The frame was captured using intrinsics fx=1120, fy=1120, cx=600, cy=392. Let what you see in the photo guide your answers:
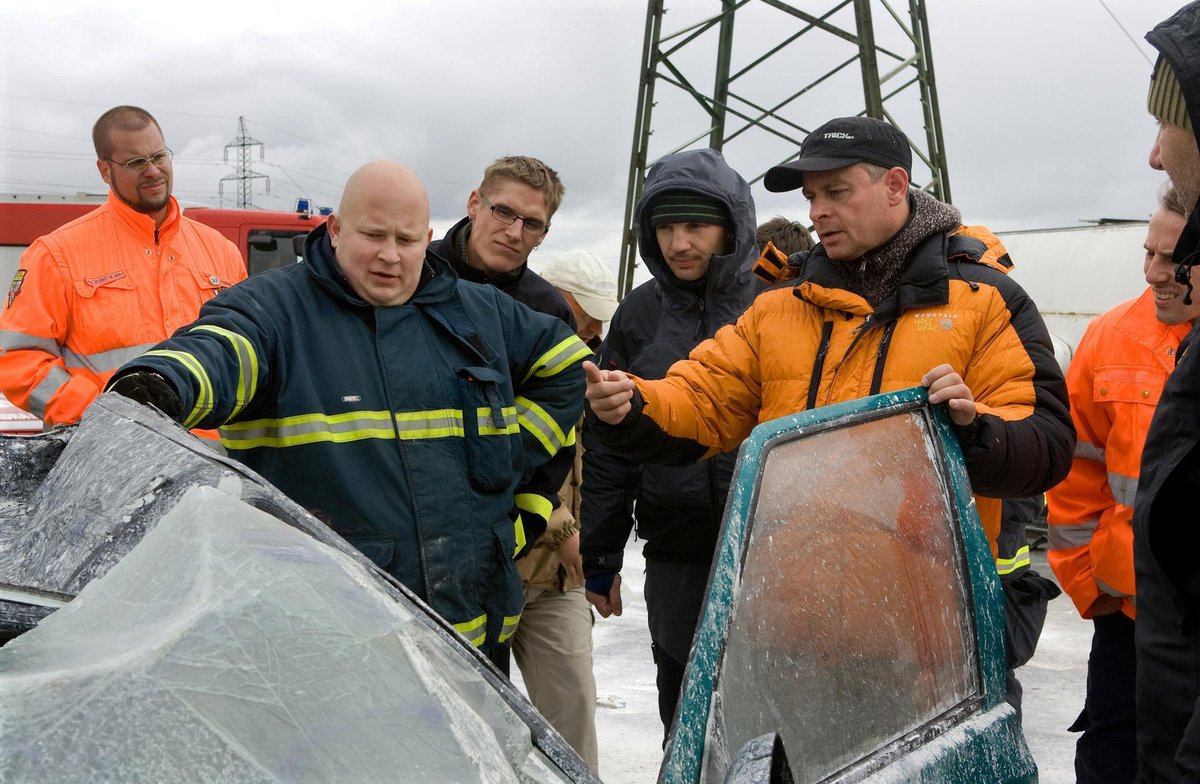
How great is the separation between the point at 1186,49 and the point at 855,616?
2.92 ft

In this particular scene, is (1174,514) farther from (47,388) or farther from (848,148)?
(47,388)

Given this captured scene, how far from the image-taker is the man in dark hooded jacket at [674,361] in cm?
310

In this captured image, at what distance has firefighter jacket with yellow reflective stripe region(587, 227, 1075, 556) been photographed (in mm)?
2373

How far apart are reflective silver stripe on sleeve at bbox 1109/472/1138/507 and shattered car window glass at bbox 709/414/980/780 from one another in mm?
→ 1115

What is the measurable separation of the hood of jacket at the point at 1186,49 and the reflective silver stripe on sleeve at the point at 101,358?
302 centimetres

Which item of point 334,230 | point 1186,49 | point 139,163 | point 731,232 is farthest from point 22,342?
point 1186,49

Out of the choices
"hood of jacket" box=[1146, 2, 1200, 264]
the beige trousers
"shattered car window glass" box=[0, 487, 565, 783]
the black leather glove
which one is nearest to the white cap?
the beige trousers

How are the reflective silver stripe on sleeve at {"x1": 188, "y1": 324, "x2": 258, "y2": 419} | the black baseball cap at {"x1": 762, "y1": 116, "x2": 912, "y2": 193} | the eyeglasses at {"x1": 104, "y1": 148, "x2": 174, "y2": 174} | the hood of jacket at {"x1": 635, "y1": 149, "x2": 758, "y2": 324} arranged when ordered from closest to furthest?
the reflective silver stripe on sleeve at {"x1": 188, "y1": 324, "x2": 258, "y2": 419} → the black baseball cap at {"x1": 762, "y1": 116, "x2": 912, "y2": 193} → the hood of jacket at {"x1": 635, "y1": 149, "x2": 758, "y2": 324} → the eyeglasses at {"x1": 104, "y1": 148, "x2": 174, "y2": 174}

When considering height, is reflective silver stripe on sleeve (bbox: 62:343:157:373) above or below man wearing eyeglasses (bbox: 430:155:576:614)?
below

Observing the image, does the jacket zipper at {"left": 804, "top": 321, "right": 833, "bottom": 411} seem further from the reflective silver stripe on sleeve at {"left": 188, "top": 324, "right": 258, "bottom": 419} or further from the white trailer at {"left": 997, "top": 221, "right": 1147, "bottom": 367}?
the white trailer at {"left": 997, "top": 221, "right": 1147, "bottom": 367}

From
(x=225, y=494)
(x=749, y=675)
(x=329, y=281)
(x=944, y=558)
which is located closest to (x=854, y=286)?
(x=944, y=558)

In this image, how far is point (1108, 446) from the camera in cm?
294

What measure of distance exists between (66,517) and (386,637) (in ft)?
1.90

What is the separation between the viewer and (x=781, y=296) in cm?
268
